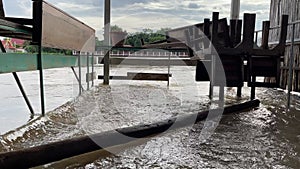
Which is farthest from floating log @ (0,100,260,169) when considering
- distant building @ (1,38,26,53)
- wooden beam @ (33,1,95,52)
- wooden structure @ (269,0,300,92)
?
distant building @ (1,38,26,53)

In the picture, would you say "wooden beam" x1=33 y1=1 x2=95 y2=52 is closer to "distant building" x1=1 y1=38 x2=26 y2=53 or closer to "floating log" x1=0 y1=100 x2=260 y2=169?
"floating log" x1=0 y1=100 x2=260 y2=169

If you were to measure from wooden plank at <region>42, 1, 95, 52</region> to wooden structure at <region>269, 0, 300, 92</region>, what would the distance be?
7.86ft

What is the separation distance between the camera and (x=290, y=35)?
15.8 ft

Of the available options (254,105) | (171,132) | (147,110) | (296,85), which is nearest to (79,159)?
(171,132)

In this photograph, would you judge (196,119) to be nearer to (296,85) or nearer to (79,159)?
(79,159)

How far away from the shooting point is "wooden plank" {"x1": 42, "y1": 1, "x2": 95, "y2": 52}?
7.25ft

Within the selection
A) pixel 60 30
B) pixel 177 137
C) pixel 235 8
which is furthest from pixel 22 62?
pixel 235 8

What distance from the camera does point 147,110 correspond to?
2.89m

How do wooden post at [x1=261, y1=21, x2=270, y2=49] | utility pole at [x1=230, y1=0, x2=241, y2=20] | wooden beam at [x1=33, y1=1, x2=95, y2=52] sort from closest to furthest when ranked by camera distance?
1. wooden beam at [x1=33, y1=1, x2=95, y2=52]
2. wooden post at [x1=261, y1=21, x2=270, y2=49]
3. utility pole at [x1=230, y1=0, x2=241, y2=20]

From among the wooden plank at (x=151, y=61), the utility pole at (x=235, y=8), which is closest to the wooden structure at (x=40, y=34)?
the wooden plank at (x=151, y=61)

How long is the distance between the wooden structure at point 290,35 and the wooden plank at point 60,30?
7.86 feet

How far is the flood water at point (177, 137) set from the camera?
1.47 metres

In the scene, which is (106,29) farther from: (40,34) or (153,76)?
(40,34)

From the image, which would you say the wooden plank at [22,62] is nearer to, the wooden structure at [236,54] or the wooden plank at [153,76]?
the wooden structure at [236,54]
